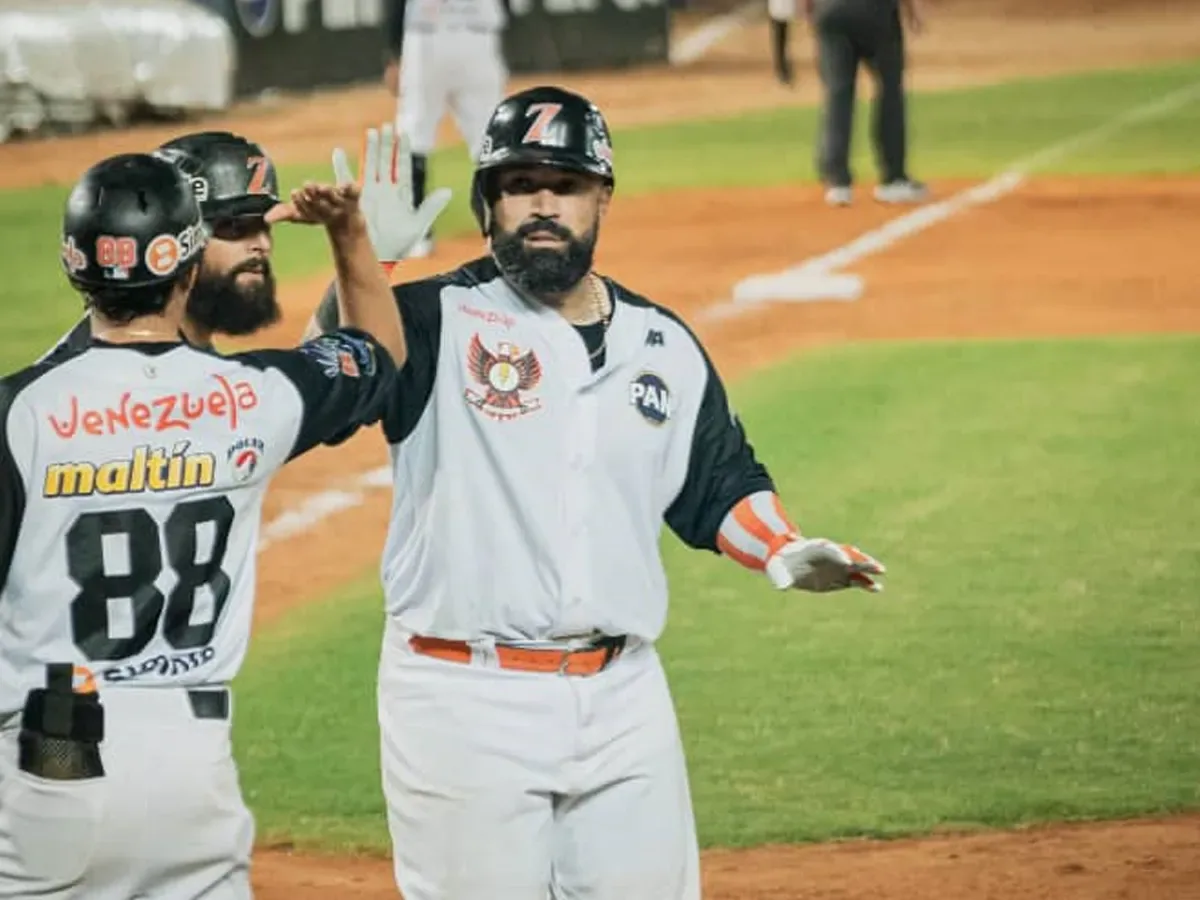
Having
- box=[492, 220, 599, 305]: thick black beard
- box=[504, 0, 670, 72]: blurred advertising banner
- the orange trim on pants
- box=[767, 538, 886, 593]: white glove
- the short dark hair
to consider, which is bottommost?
box=[504, 0, 670, 72]: blurred advertising banner

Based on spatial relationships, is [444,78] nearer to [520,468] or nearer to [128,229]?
[520,468]

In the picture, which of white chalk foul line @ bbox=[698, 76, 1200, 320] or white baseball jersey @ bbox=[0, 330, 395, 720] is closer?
white baseball jersey @ bbox=[0, 330, 395, 720]

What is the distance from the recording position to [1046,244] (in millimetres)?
16234

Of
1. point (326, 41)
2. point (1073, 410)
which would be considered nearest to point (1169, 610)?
point (1073, 410)

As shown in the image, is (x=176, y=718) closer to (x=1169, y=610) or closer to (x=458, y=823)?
(x=458, y=823)

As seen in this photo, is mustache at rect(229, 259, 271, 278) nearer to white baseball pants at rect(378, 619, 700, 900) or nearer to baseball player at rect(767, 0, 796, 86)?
white baseball pants at rect(378, 619, 700, 900)

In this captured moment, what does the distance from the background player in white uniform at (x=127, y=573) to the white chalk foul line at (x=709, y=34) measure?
25.9 m

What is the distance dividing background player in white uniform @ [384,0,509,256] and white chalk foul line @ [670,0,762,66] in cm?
1400

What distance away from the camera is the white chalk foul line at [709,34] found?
102 feet

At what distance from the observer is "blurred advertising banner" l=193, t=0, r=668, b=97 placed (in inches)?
951

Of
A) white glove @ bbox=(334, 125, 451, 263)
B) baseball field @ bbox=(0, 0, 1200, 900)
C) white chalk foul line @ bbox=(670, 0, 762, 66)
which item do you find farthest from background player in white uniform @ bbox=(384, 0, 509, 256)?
white chalk foul line @ bbox=(670, 0, 762, 66)

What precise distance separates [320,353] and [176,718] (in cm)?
72

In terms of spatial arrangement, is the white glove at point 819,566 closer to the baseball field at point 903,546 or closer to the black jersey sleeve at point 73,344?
the black jersey sleeve at point 73,344

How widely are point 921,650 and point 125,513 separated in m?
4.87
